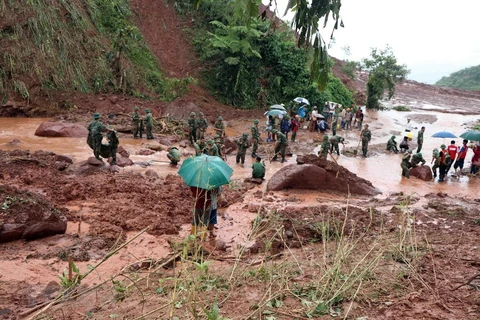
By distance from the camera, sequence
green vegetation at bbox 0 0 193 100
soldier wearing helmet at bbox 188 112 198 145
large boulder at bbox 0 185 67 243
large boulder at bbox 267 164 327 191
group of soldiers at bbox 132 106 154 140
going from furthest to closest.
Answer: green vegetation at bbox 0 0 193 100 < group of soldiers at bbox 132 106 154 140 < soldier wearing helmet at bbox 188 112 198 145 < large boulder at bbox 267 164 327 191 < large boulder at bbox 0 185 67 243

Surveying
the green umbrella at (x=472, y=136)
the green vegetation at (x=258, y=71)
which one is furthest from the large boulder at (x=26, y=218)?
the green vegetation at (x=258, y=71)

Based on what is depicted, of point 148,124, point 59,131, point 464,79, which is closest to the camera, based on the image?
point 59,131

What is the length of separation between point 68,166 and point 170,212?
3.89 m

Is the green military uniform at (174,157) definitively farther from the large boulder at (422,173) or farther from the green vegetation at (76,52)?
the green vegetation at (76,52)

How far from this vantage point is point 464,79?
201ft

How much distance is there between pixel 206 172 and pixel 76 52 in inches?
658

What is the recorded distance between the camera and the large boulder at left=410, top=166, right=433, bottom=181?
12955 mm

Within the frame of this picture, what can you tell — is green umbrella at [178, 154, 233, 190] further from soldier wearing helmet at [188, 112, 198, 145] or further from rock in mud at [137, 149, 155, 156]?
soldier wearing helmet at [188, 112, 198, 145]

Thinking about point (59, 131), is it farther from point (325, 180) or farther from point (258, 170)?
point (325, 180)

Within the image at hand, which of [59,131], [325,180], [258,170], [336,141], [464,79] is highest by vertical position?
[464,79]

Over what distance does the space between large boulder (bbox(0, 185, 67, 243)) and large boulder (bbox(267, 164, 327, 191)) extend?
A: 517 cm

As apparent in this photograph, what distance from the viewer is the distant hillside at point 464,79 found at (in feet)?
193

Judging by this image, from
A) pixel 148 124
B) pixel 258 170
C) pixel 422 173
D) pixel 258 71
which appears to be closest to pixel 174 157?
pixel 258 170

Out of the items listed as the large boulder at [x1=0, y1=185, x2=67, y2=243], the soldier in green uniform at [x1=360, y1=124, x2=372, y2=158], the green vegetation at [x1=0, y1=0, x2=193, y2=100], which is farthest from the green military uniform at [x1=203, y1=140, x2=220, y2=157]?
the green vegetation at [x1=0, y1=0, x2=193, y2=100]
